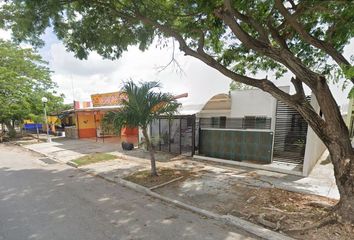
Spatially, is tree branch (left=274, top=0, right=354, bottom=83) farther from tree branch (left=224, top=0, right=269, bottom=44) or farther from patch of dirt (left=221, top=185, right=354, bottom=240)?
patch of dirt (left=221, top=185, right=354, bottom=240)

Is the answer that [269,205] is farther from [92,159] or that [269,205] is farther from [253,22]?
[92,159]

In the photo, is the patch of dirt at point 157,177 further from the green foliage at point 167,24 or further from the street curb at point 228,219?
the green foliage at point 167,24

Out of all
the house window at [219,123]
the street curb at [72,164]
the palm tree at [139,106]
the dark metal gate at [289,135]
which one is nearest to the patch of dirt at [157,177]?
the palm tree at [139,106]

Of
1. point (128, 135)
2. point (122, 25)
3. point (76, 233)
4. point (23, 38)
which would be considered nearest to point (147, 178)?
Result: point (76, 233)

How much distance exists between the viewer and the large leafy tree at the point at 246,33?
150 inches

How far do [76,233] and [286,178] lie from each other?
20.6ft

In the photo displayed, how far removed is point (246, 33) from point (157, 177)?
5.11 metres

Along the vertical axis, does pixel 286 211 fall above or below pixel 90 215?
above

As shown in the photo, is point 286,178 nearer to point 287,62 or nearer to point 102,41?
point 287,62

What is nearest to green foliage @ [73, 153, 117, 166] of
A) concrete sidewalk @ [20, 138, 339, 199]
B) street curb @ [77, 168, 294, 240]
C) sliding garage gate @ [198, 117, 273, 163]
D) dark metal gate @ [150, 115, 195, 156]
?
concrete sidewalk @ [20, 138, 339, 199]

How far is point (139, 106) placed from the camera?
21.2 feet

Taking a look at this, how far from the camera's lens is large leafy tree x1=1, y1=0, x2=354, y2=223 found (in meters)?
3.80

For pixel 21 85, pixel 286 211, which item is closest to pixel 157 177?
pixel 286 211

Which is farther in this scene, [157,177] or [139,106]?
[157,177]
